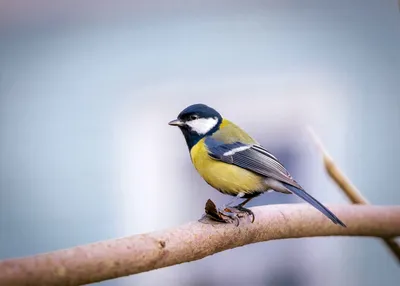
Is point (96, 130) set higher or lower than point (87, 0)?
lower

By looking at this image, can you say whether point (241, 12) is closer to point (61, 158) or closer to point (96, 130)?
point (96, 130)

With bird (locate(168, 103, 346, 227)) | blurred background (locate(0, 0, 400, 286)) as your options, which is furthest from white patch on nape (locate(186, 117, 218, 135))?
blurred background (locate(0, 0, 400, 286))

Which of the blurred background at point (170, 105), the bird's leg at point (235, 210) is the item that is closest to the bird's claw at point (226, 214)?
the bird's leg at point (235, 210)

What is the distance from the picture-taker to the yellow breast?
690 millimetres

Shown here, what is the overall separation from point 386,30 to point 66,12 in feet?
2.43

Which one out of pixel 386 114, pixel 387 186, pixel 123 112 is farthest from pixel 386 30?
pixel 123 112

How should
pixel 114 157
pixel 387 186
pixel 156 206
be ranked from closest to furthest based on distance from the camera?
1. pixel 387 186
2. pixel 156 206
3. pixel 114 157

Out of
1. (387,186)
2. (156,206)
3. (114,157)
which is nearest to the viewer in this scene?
(387,186)

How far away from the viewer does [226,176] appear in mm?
700

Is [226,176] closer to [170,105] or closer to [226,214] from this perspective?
[226,214]

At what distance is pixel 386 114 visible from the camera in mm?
1438

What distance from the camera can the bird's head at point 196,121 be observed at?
62 cm

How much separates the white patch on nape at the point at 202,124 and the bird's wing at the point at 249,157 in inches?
0.9

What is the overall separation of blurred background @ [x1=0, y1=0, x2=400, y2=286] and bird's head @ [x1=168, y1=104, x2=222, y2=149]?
69 centimetres
